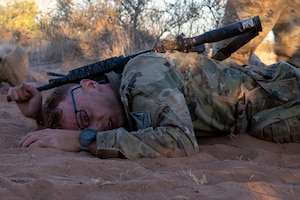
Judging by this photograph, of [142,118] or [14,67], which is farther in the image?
[14,67]

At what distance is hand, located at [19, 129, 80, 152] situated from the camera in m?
3.03

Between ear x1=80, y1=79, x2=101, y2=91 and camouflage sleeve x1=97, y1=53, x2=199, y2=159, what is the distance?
22 centimetres

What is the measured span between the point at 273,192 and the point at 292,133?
4.60ft

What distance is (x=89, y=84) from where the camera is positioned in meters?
3.37

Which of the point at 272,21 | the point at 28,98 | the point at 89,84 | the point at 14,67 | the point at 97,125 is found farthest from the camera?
the point at 14,67

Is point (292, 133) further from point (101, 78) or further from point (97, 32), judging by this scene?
point (97, 32)

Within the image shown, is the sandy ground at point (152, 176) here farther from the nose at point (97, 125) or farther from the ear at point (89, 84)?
the ear at point (89, 84)

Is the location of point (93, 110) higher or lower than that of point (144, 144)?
higher

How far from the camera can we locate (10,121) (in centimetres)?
457

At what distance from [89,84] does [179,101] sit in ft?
2.15

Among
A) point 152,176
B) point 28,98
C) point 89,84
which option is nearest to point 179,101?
point 89,84

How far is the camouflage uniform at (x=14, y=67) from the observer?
724 cm

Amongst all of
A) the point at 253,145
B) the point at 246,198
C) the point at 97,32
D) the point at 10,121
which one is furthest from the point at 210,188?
the point at 97,32

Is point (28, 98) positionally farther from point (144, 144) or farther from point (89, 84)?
point (144, 144)
